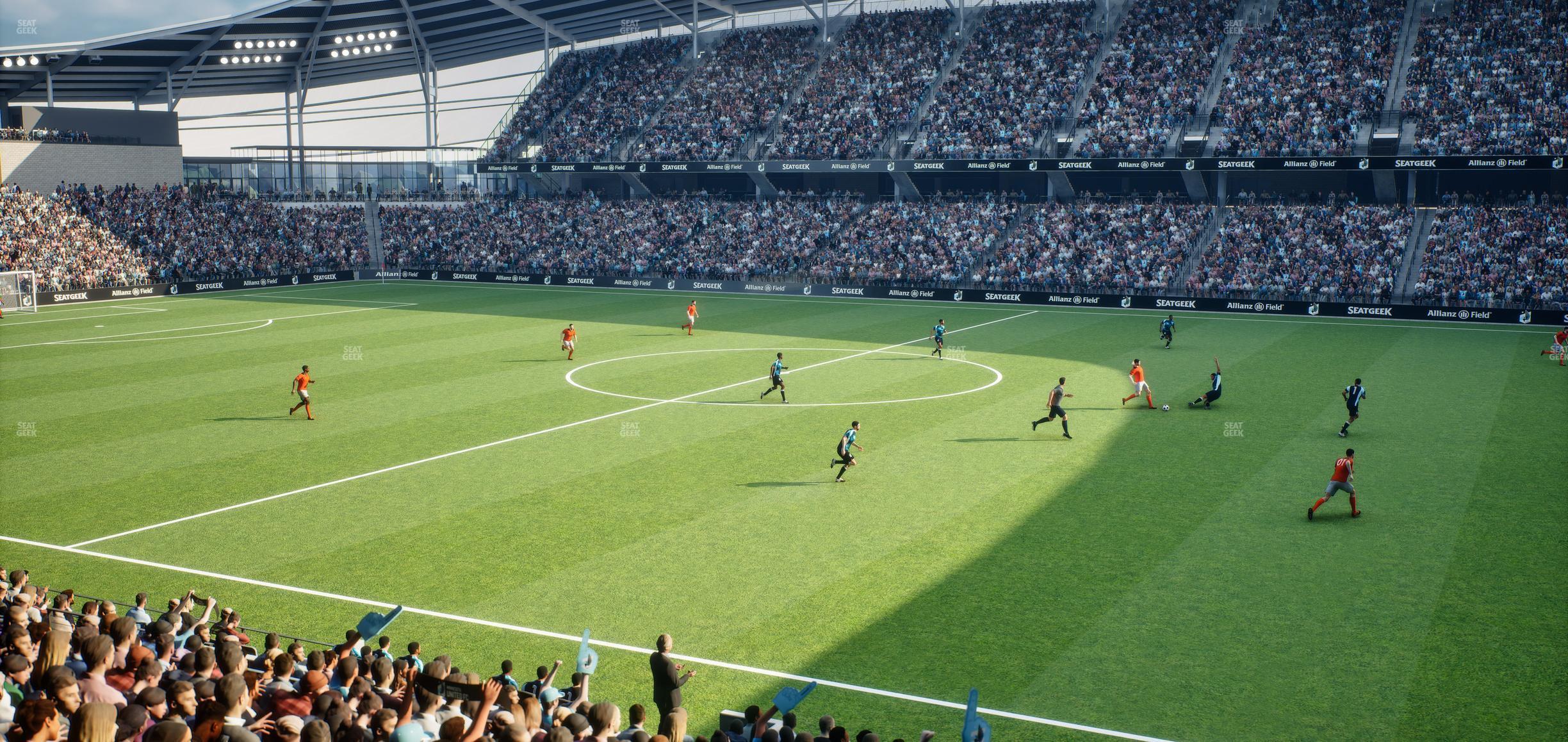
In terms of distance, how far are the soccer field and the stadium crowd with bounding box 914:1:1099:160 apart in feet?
83.8

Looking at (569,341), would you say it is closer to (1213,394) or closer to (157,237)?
(1213,394)

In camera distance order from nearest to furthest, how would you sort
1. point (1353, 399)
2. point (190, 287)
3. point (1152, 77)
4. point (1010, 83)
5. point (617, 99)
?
point (1353, 399)
point (1152, 77)
point (190, 287)
point (1010, 83)
point (617, 99)

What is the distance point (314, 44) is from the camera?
7250cm

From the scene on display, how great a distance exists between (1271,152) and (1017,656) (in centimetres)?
4540

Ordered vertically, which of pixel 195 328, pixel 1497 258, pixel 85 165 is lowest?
pixel 195 328

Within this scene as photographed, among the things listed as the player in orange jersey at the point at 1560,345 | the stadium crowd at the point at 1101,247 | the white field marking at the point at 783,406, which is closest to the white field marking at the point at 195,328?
the white field marking at the point at 783,406

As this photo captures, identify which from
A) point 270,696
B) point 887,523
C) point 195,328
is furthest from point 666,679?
point 195,328

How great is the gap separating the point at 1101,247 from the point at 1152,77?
9970 mm

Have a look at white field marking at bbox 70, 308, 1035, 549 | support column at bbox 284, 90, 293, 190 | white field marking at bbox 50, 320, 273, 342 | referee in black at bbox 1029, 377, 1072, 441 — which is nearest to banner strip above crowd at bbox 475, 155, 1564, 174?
support column at bbox 284, 90, 293, 190

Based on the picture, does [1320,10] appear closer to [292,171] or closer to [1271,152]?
[1271,152]

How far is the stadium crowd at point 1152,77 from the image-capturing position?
5703cm

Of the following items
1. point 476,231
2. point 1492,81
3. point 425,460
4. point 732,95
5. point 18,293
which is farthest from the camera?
point 476,231

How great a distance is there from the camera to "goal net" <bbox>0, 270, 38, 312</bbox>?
177 ft

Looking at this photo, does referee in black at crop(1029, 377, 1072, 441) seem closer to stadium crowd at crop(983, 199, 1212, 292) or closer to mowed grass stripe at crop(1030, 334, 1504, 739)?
mowed grass stripe at crop(1030, 334, 1504, 739)
